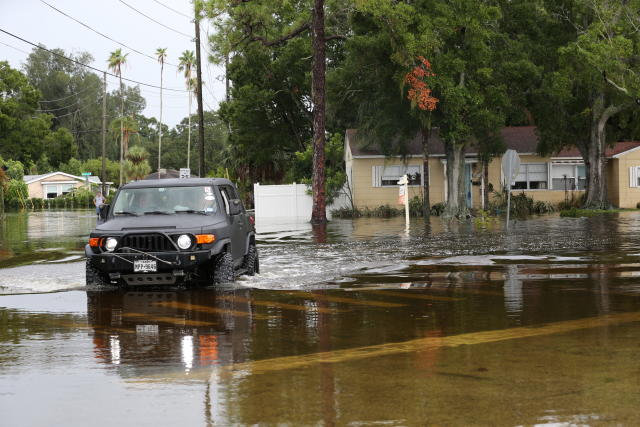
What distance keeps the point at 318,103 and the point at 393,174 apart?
1158 centimetres

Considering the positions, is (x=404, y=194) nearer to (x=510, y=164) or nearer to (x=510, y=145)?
(x=510, y=164)

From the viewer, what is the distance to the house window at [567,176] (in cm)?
4988

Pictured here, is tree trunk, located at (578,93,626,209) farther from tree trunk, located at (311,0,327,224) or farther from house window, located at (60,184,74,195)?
house window, located at (60,184,74,195)

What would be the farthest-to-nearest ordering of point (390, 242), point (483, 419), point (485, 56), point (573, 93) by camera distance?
point (573, 93)
point (485, 56)
point (390, 242)
point (483, 419)

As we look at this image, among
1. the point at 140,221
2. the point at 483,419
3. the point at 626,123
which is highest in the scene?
the point at 626,123

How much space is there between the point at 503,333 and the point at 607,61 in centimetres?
3057

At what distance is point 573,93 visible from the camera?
46.5 meters

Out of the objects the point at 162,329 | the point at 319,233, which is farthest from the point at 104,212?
the point at 319,233

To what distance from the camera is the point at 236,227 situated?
15.2 m

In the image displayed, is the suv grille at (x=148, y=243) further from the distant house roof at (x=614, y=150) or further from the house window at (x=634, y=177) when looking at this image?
the house window at (x=634, y=177)

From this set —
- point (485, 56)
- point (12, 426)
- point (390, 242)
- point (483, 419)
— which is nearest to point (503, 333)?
point (483, 419)

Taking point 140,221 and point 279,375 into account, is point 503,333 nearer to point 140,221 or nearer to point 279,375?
point 279,375

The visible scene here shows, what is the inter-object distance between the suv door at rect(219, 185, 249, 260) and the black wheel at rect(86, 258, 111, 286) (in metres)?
2.02

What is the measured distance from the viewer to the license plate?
13781 mm
